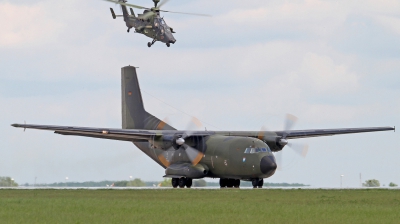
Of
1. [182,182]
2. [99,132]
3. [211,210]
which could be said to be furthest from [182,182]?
[211,210]

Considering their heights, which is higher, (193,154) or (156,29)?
(156,29)

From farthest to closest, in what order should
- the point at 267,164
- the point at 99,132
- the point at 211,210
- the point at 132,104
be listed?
the point at 132,104 < the point at 99,132 < the point at 267,164 < the point at 211,210

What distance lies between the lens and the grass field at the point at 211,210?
2322 centimetres

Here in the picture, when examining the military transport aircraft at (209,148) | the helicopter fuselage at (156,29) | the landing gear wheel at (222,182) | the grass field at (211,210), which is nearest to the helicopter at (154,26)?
the helicopter fuselage at (156,29)

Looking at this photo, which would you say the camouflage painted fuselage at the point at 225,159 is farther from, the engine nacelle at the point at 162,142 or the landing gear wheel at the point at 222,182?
the landing gear wheel at the point at 222,182

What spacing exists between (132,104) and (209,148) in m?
11.6

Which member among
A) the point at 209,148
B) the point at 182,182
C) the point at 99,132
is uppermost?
the point at 99,132

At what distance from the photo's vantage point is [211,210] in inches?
1043

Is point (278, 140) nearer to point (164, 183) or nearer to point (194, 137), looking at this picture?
point (194, 137)

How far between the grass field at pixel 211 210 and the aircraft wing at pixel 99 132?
38.6ft

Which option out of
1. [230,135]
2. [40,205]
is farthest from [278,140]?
[40,205]

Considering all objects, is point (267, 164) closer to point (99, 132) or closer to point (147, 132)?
point (147, 132)

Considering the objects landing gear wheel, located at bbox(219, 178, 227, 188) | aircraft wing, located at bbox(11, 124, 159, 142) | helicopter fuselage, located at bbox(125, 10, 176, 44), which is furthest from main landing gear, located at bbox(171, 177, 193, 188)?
helicopter fuselage, located at bbox(125, 10, 176, 44)

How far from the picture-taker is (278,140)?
159 ft
